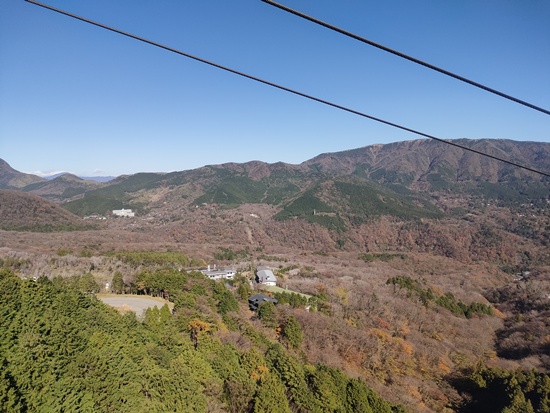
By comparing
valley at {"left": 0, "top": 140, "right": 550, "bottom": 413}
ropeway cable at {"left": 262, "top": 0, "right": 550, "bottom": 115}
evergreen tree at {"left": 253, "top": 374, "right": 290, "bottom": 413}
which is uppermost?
ropeway cable at {"left": 262, "top": 0, "right": 550, "bottom": 115}

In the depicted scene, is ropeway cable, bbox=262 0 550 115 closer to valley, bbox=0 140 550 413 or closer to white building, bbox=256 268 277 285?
valley, bbox=0 140 550 413

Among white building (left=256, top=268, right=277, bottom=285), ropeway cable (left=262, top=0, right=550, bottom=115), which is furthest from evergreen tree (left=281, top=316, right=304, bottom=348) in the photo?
ropeway cable (left=262, top=0, right=550, bottom=115)

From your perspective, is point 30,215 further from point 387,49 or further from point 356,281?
point 387,49

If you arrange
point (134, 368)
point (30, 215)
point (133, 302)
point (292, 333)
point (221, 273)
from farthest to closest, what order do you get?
point (30, 215) → point (221, 273) → point (133, 302) → point (292, 333) → point (134, 368)

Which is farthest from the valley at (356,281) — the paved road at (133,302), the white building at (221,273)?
the white building at (221,273)

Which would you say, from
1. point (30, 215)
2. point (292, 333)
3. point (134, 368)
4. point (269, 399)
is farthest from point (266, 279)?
point (30, 215)

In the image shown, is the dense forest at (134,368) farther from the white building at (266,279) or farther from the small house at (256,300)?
the white building at (266,279)
